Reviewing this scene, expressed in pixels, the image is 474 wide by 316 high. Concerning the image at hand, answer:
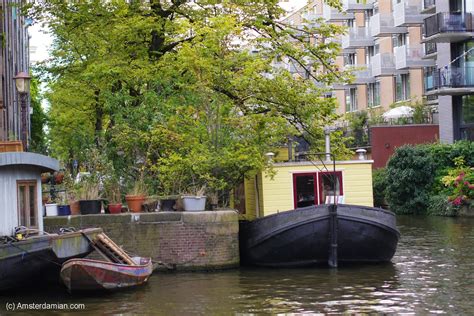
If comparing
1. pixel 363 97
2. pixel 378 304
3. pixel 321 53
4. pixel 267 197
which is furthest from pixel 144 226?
pixel 363 97

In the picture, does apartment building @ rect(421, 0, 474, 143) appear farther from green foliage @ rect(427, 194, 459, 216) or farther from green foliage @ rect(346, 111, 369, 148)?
green foliage @ rect(427, 194, 459, 216)

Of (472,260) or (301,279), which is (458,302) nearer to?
(301,279)

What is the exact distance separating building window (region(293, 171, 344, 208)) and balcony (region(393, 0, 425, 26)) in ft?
117

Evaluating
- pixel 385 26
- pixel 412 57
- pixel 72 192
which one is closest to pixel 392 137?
pixel 412 57

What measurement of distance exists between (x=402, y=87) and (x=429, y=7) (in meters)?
9.61

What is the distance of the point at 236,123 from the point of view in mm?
26547

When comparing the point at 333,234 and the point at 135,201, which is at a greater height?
the point at 135,201

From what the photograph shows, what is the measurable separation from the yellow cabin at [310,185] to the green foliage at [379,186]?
74.9ft

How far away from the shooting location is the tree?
26.2 m

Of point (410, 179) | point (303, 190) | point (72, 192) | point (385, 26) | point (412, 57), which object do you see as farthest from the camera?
point (385, 26)

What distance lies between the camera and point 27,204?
20594mm

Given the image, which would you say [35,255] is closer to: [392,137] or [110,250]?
[110,250]

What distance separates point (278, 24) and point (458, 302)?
14299mm

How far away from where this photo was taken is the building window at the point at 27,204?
2036cm
